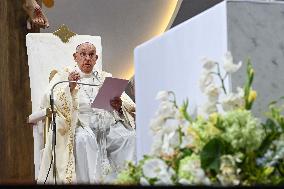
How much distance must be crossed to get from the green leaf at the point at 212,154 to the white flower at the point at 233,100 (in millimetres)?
136

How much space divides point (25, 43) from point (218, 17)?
4.64m

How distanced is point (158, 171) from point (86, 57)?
470 centimetres

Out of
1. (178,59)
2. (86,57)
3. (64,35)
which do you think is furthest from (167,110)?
(64,35)

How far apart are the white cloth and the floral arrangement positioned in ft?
12.4

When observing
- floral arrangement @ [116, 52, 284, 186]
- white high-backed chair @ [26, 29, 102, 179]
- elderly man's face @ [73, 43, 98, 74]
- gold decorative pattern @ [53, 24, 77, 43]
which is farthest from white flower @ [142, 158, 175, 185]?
gold decorative pattern @ [53, 24, 77, 43]

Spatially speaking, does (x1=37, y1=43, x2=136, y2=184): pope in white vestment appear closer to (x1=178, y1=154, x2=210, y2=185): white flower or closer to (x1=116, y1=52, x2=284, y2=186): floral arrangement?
(x1=116, y1=52, x2=284, y2=186): floral arrangement

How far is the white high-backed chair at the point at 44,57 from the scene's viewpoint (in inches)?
248

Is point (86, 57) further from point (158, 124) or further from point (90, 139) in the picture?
point (158, 124)

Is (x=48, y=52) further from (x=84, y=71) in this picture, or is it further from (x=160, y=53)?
(x=160, y=53)

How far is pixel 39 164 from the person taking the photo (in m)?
6.03

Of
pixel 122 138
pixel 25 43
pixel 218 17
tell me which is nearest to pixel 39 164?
pixel 122 138

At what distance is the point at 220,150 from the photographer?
1.63m

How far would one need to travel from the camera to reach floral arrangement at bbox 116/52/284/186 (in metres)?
1.62

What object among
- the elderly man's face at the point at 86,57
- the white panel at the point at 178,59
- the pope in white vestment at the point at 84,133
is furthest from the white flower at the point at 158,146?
the elderly man's face at the point at 86,57
